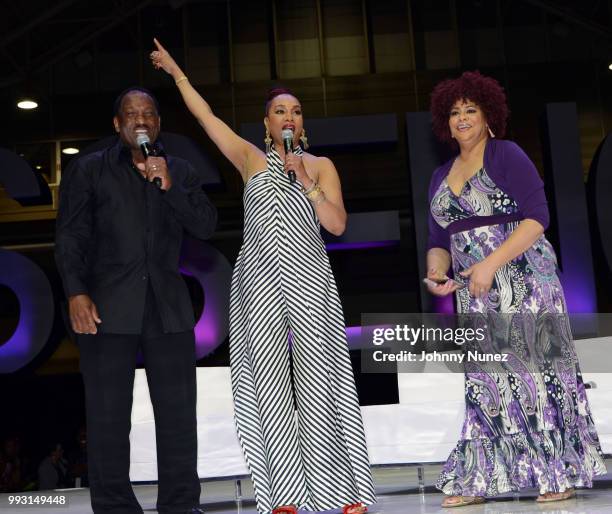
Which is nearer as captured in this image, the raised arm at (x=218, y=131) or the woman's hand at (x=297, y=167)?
the woman's hand at (x=297, y=167)

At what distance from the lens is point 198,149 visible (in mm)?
6555

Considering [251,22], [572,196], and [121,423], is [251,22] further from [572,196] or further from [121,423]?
[121,423]

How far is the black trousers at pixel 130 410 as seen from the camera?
8.56 feet

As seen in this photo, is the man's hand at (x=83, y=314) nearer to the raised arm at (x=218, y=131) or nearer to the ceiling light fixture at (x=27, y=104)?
the raised arm at (x=218, y=131)

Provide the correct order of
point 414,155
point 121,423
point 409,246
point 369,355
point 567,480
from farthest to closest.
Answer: point 409,246 < point 414,155 < point 369,355 < point 567,480 < point 121,423

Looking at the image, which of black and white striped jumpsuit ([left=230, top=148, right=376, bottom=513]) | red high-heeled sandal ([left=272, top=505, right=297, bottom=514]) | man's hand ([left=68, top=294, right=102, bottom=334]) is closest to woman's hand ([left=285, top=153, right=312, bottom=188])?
black and white striped jumpsuit ([left=230, top=148, right=376, bottom=513])

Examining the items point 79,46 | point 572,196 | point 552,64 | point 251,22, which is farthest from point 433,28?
point 572,196

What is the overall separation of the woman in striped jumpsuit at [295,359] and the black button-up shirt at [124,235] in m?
0.21

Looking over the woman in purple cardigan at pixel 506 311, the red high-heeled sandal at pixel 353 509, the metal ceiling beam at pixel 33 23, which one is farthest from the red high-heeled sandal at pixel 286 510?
the metal ceiling beam at pixel 33 23

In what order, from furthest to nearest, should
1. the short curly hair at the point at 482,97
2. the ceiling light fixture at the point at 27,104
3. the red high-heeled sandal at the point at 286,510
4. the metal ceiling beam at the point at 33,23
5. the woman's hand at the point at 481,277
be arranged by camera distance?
the ceiling light fixture at the point at 27,104
the metal ceiling beam at the point at 33,23
the short curly hair at the point at 482,97
the woman's hand at the point at 481,277
the red high-heeled sandal at the point at 286,510

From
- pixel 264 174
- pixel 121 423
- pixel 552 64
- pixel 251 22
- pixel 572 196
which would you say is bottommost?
pixel 121 423

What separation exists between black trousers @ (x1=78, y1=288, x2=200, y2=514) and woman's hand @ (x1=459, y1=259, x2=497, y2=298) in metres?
0.95

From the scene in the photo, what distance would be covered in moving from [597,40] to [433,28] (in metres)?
2.50

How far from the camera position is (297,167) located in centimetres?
274
